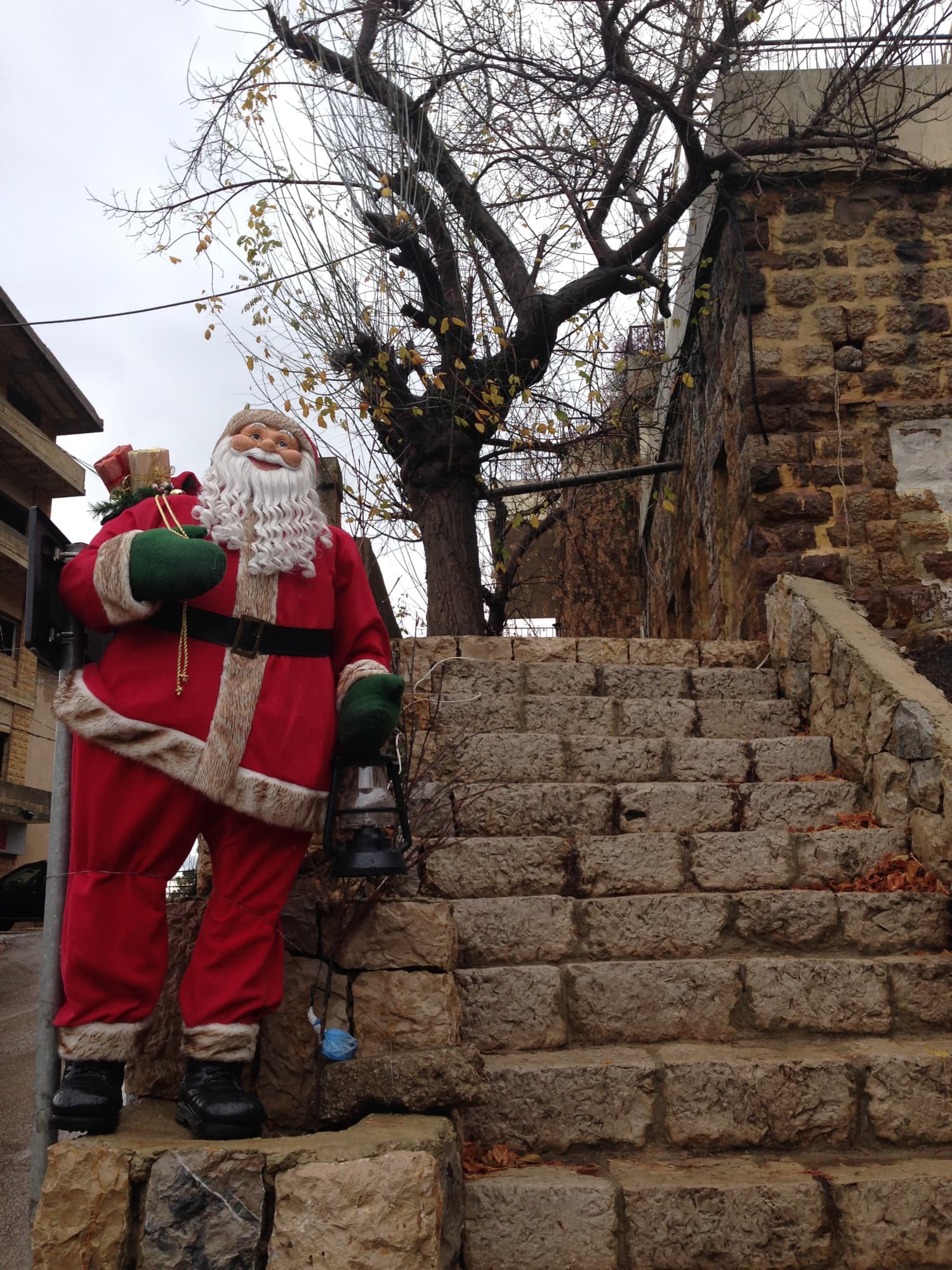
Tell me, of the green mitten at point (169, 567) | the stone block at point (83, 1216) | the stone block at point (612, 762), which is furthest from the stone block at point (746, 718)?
the stone block at point (83, 1216)

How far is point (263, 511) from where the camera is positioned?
2.61 metres

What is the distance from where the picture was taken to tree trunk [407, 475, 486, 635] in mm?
7914

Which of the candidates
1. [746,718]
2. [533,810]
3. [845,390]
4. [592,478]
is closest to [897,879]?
[533,810]

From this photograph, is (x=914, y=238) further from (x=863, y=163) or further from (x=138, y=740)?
(x=138, y=740)

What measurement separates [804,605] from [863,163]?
309 centimetres

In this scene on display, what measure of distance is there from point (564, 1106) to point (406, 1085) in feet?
1.91

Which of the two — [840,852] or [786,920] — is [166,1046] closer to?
[786,920]

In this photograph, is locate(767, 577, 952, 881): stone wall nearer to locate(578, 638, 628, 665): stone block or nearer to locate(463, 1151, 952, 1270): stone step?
locate(578, 638, 628, 665): stone block

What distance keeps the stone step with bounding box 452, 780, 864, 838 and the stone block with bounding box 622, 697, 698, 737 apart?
64 cm

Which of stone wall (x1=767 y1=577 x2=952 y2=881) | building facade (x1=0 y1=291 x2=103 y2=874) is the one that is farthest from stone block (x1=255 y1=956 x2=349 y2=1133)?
building facade (x1=0 y1=291 x2=103 y2=874)

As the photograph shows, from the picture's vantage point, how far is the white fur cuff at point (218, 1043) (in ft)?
7.19

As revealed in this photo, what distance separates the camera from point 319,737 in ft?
8.13

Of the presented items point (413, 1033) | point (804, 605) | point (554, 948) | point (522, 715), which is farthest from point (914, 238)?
point (413, 1033)

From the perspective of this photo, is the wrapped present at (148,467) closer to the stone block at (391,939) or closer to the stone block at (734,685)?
the stone block at (391,939)
